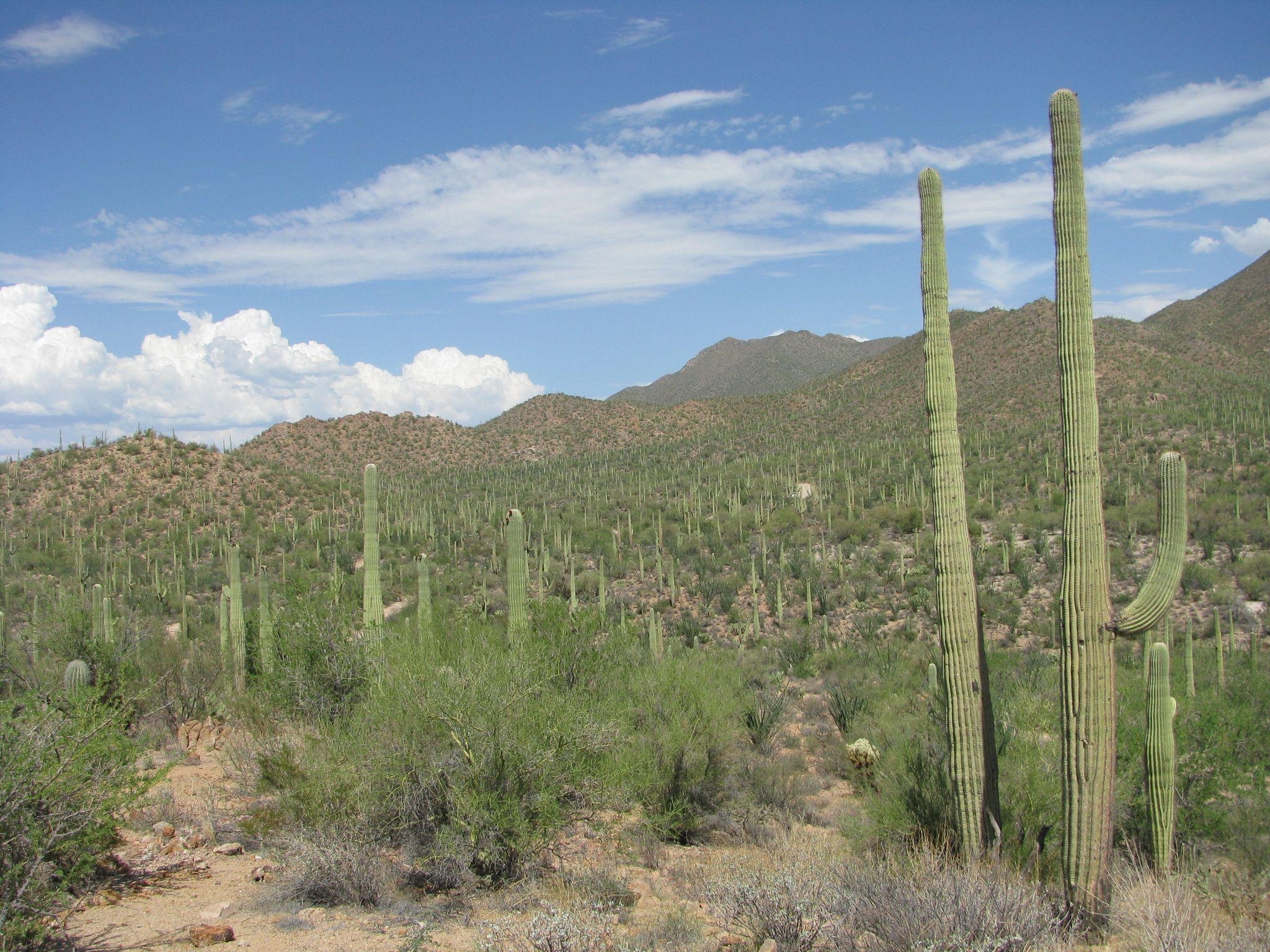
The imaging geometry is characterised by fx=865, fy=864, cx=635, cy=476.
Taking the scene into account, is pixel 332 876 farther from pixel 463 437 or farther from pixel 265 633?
pixel 463 437

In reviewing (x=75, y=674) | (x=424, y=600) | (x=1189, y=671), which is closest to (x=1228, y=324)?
(x=1189, y=671)

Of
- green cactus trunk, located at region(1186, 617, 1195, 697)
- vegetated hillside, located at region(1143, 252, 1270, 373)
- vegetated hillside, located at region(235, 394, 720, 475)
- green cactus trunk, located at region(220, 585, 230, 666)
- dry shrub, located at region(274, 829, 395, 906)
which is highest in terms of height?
vegetated hillside, located at region(1143, 252, 1270, 373)

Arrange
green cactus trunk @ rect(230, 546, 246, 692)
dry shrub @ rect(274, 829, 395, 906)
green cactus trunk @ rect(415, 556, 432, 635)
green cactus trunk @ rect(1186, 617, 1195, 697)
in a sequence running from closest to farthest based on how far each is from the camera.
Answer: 1. dry shrub @ rect(274, 829, 395, 906)
2. green cactus trunk @ rect(1186, 617, 1195, 697)
3. green cactus trunk @ rect(415, 556, 432, 635)
4. green cactus trunk @ rect(230, 546, 246, 692)

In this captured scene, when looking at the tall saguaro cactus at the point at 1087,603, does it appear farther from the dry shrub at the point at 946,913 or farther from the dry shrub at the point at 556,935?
the dry shrub at the point at 556,935

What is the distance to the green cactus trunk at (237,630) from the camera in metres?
14.7

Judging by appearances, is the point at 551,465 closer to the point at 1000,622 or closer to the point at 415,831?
the point at 1000,622

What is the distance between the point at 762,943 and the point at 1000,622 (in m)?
18.1

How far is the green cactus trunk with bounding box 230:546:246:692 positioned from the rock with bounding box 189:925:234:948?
8.26 metres

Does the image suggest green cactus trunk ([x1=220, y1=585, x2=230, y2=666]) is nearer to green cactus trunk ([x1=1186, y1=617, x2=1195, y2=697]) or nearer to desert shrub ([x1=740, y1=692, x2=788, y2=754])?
desert shrub ([x1=740, y1=692, x2=788, y2=754])

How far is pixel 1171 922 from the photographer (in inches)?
189

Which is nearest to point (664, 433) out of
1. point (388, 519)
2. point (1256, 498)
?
point (388, 519)

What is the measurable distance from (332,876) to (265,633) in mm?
8502

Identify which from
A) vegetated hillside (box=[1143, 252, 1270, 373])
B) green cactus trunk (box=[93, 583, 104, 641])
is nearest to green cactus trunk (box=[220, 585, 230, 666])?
green cactus trunk (box=[93, 583, 104, 641])

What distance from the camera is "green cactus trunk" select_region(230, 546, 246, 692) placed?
48.3ft
